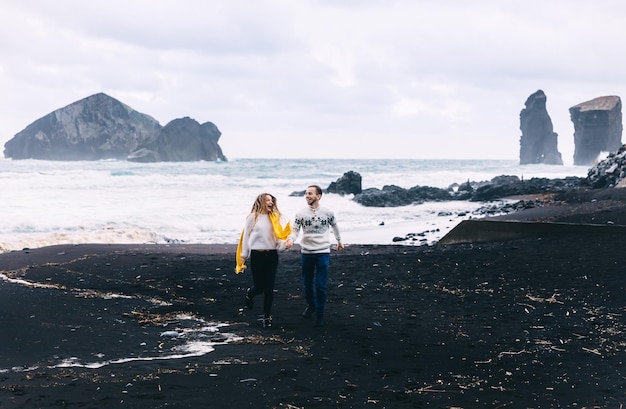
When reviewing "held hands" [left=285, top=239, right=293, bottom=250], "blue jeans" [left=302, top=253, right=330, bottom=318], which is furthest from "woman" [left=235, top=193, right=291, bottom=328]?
"blue jeans" [left=302, top=253, right=330, bottom=318]

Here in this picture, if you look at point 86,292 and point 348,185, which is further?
point 348,185

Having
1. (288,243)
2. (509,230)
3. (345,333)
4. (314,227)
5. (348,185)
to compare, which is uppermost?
(314,227)

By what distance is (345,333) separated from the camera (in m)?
8.91

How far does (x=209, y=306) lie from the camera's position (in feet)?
35.8

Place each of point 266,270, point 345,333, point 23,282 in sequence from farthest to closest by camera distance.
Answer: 1. point 23,282
2. point 266,270
3. point 345,333

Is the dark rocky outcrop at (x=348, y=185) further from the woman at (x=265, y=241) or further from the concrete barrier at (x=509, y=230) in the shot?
the woman at (x=265, y=241)

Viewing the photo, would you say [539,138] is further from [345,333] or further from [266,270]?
[345,333]

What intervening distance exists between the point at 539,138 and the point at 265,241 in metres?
187

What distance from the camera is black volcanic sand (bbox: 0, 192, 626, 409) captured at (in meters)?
6.41

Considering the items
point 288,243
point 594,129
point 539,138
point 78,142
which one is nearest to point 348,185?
point 288,243

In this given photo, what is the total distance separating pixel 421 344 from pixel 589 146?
531 feet

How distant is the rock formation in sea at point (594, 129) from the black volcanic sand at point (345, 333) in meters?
153

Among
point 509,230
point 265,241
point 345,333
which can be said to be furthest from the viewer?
point 509,230

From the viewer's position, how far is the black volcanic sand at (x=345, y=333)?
6.41 meters
